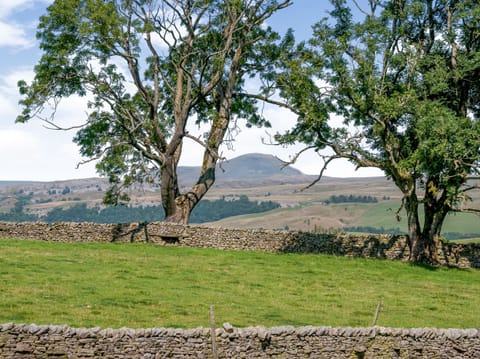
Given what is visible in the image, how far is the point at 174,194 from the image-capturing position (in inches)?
1781

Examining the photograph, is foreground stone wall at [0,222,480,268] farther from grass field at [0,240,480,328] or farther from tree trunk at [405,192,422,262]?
grass field at [0,240,480,328]

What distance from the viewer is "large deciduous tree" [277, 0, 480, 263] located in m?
37.8

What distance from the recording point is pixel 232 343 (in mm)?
18859

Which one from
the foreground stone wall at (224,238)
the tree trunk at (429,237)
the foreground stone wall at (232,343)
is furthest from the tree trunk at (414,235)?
the foreground stone wall at (232,343)

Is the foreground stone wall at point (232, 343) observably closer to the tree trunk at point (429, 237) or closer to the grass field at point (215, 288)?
the grass field at point (215, 288)

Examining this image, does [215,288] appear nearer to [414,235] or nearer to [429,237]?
[414,235]

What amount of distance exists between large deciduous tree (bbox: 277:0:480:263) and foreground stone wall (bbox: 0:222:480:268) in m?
1.63

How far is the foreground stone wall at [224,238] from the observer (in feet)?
133

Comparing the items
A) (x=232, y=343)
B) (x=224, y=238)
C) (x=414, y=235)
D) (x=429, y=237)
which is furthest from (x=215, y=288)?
(x=429, y=237)

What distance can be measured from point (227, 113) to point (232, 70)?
2.68 metres

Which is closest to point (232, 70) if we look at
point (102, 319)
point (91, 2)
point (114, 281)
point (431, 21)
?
point (91, 2)

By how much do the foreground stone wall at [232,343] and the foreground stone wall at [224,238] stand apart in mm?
19554

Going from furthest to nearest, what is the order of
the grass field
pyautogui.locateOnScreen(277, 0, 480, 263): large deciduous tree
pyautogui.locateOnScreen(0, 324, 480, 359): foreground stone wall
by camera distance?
pyautogui.locateOnScreen(277, 0, 480, 263): large deciduous tree → the grass field → pyautogui.locateOnScreen(0, 324, 480, 359): foreground stone wall

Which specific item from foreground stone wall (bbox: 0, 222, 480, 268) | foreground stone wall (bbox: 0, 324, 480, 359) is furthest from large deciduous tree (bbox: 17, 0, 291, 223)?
foreground stone wall (bbox: 0, 324, 480, 359)
